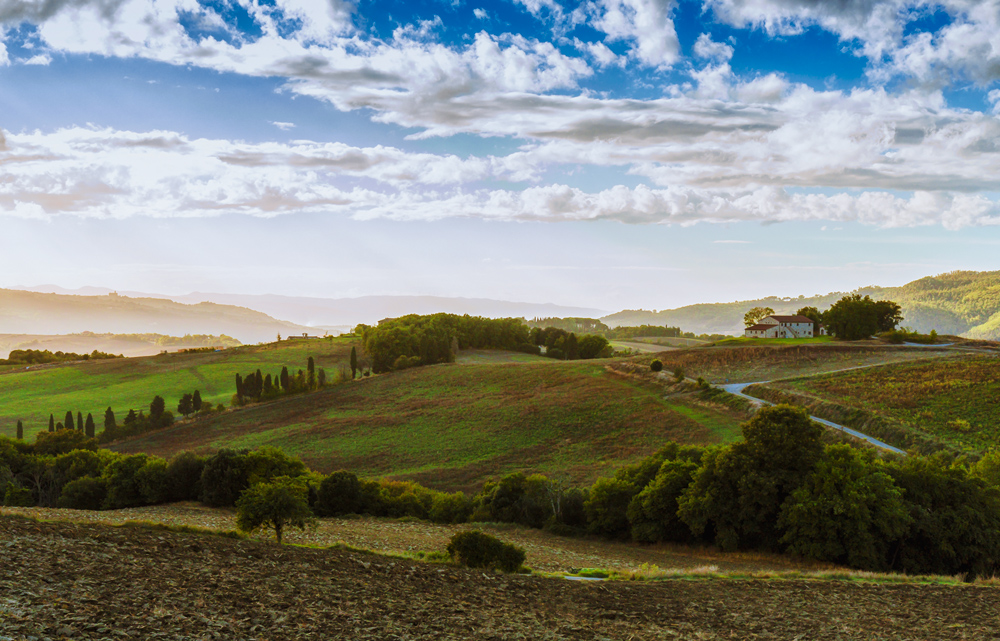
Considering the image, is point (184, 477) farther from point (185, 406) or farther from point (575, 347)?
point (575, 347)

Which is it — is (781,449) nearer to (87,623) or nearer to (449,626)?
(449,626)

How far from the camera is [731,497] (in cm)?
3159

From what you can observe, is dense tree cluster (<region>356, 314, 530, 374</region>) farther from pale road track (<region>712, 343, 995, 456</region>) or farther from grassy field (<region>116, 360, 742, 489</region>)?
pale road track (<region>712, 343, 995, 456</region>)

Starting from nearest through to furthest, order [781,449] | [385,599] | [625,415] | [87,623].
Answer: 1. [87,623]
2. [385,599]
3. [781,449]
4. [625,415]

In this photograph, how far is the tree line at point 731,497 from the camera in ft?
91.7

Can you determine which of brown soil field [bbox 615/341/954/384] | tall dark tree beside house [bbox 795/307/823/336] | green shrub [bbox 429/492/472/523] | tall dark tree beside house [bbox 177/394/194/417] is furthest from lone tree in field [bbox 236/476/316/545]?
tall dark tree beside house [bbox 795/307/823/336]

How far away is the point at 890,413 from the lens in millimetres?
53312

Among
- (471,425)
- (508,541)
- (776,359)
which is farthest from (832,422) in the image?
(508,541)

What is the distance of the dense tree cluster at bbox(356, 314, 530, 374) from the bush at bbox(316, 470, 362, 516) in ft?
225

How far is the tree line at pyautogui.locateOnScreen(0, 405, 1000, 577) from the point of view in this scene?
28.0 metres

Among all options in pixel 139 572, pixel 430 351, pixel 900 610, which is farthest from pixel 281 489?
pixel 430 351

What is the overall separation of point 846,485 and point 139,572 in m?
27.5

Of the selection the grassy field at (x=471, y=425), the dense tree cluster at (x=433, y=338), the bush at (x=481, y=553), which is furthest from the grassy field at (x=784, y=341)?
the bush at (x=481, y=553)

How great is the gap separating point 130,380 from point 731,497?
392 feet
